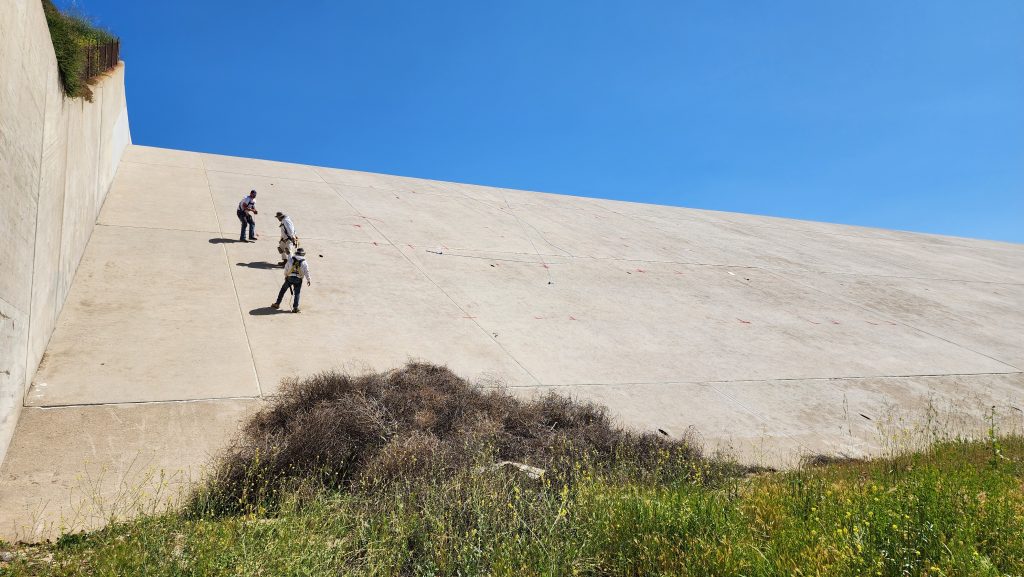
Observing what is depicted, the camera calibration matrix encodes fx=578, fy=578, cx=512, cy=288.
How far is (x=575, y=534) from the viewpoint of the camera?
13.1ft

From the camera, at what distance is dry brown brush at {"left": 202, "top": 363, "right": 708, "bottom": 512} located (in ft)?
15.4

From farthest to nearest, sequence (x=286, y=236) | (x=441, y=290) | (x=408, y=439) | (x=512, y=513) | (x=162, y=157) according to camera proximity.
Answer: (x=162, y=157) → (x=441, y=290) → (x=286, y=236) → (x=408, y=439) → (x=512, y=513)

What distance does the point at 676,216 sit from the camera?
25.7 m

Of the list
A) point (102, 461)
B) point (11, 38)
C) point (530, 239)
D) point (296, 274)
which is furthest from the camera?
point (530, 239)

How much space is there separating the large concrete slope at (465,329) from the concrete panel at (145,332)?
0.04 meters

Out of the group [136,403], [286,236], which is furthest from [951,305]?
[136,403]

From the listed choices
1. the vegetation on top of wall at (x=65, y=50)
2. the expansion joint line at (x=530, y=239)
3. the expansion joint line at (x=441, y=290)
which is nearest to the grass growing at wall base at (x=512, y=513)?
the expansion joint line at (x=441, y=290)

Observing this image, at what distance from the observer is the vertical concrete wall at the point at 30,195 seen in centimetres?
466

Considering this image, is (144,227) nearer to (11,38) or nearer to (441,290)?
(441,290)

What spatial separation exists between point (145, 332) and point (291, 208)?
865 cm

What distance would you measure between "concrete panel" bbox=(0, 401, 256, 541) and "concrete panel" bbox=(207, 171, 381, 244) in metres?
6.39

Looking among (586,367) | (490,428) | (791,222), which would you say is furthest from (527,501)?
(791,222)

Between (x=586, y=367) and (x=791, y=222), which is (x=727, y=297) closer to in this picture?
(x=586, y=367)

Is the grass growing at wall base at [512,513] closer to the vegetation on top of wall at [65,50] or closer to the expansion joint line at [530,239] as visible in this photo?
the vegetation on top of wall at [65,50]
